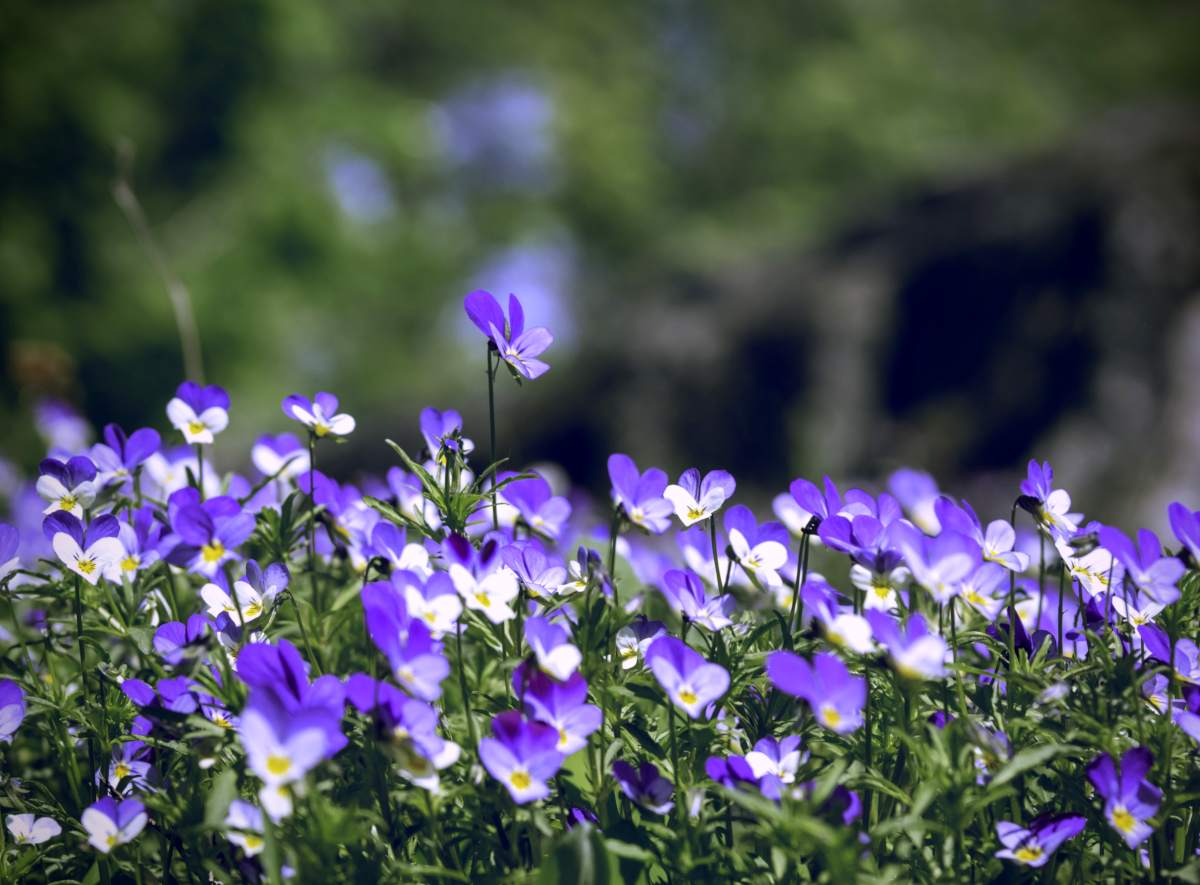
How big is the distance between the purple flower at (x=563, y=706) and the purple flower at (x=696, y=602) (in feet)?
0.64

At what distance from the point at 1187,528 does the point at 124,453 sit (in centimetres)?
127

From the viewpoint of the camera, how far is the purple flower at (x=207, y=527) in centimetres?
Result: 100

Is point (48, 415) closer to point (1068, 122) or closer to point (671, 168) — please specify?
point (671, 168)

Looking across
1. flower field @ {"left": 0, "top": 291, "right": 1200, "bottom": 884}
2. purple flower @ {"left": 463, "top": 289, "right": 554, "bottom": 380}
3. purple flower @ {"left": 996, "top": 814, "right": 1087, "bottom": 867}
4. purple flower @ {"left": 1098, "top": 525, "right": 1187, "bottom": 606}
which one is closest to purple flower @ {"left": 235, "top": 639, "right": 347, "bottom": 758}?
flower field @ {"left": 0, "top": 291, "right": 1200, "bottom": 884}

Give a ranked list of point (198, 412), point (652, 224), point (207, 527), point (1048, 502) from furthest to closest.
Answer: point (652, 224), point (198, 412), point (1048, 502), point (207, 527)

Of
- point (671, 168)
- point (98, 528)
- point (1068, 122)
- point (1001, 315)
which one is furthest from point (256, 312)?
point (1068, 122)

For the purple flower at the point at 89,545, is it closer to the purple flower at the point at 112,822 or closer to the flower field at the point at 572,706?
the flower field at the point at 572,706

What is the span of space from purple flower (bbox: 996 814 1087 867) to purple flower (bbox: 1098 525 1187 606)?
0.24 m

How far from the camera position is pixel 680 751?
1088 mm

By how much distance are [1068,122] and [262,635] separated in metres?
20.2

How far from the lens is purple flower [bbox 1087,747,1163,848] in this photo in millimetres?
899

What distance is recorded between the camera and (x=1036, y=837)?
3.07 ft

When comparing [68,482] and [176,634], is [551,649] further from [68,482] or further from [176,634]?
[68,482]

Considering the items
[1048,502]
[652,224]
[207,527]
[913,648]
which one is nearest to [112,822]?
[207,527]
